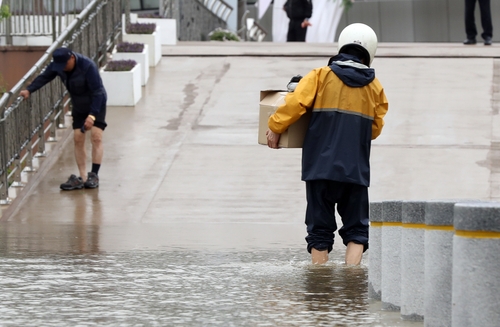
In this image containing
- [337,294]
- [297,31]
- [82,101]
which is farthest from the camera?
[297,31]

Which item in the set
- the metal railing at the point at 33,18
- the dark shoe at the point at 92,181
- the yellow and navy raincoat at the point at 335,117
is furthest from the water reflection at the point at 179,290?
the metal railing at the point at 33,18

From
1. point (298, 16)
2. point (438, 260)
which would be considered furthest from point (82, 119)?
point (298, 16)

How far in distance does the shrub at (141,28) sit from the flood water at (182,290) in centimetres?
1046

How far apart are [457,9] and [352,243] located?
28.3 meters

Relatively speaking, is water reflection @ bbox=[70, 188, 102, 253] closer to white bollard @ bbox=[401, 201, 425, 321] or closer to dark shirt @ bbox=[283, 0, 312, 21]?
white bollard @ bbox=[401, 201, 425, 321]

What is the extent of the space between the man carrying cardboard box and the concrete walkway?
147 centimetres

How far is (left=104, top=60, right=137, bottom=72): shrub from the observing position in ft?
53.5

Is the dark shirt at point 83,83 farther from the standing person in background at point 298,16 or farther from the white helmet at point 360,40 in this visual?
the standing person in background at point 298,16

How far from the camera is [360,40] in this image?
7.85 meters

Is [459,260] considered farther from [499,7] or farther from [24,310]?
[499,7]

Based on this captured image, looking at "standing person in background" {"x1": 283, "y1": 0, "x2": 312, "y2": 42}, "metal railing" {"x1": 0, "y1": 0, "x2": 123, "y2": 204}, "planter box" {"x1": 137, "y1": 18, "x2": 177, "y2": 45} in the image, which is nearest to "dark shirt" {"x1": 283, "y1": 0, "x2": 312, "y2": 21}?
"standing person in background" {"x1": 283, "y1": 0, "x2": 312, "y2": 42}

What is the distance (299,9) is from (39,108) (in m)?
12.2

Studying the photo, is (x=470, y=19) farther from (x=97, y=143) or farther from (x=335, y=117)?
(x=335, y=117)

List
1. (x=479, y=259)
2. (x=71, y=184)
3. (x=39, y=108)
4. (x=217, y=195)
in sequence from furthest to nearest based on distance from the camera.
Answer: (x=39, y=108)
(x=71, y=184)
(x=217, y=195)
(x=479, y=259)
